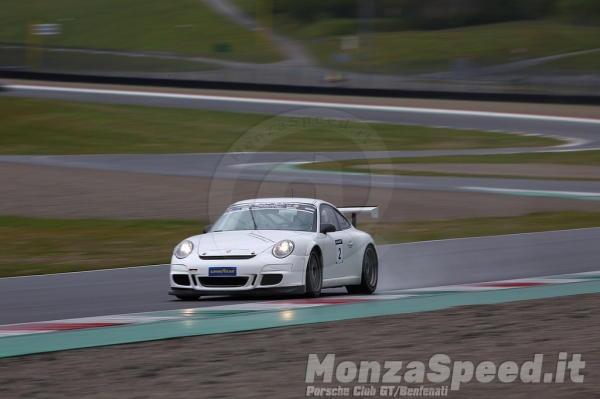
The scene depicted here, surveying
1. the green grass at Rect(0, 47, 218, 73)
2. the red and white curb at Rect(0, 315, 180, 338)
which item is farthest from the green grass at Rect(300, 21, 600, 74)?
the red and white curb at Rect(0, 315, 180, 338)

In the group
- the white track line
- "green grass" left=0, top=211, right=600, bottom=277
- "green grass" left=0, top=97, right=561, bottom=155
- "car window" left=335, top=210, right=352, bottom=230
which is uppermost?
"car window" left=335, top=210, right=352, bottom=230

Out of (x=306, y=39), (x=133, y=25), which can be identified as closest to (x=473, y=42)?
(x=306, y=39)

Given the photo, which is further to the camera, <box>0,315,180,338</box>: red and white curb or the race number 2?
the race number 2

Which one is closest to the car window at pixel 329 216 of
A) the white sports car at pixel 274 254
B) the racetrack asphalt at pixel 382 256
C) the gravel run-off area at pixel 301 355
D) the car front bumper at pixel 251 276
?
the white sports car at pixel 274 254

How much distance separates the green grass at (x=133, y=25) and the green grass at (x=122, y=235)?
189 ft

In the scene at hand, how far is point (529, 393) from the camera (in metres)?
5.85

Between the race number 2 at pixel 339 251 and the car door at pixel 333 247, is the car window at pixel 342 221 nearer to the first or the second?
the car door at pixel 333 247

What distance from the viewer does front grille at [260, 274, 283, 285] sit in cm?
957

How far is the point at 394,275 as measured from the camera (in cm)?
1194

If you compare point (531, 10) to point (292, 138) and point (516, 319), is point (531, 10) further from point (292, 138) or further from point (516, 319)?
point (516, 319)

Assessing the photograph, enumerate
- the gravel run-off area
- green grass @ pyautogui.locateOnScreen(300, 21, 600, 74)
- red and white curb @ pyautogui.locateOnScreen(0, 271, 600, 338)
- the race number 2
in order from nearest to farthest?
the gravel run-off area, red and white curb @ pyautogui.locateOnScreen(0, 271, 600, 338), the race number 2, green grass @ pyautogui.locateOnScreen(300, 21, 600, 74)

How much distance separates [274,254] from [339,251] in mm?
1019

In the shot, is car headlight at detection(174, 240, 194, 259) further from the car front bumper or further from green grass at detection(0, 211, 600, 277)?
green grass at detection(0, 211, 600, 277)

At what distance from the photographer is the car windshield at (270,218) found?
1035cm
